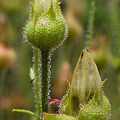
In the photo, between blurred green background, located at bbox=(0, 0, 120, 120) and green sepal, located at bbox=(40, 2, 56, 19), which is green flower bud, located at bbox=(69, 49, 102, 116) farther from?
blurred green background, located at bbox=(0, 0, 120, 120)

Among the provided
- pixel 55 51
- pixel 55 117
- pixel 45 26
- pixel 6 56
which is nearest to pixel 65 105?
pixel 55 117

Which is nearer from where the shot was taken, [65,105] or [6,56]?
[65,105]

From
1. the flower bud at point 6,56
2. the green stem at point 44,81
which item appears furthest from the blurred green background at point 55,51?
the green stem at point 44,81

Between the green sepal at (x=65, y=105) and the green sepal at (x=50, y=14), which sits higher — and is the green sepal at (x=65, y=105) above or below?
below

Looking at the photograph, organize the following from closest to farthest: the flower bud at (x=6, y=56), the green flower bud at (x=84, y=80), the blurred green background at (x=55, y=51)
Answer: the green flower bud at (x=84, y=80) < the blurred green background at (x=55, y=51) < the flower bud at (x=6, y=56)

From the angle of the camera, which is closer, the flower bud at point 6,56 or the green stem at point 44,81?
the green stem at point 44,81

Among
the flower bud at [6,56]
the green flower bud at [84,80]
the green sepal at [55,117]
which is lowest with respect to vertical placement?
the green sepal at [55,117]

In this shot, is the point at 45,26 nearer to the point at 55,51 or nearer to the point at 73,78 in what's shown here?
the point at 73,78

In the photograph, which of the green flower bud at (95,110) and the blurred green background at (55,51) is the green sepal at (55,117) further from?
the blurred green background at (55,51)

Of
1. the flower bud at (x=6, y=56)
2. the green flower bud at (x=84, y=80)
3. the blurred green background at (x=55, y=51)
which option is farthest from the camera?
the flower bud at (x=6, y=56)
